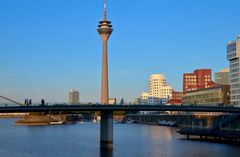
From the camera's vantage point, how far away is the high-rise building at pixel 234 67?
150m

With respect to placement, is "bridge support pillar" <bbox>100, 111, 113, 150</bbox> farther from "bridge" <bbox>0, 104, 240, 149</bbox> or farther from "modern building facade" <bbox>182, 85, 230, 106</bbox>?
"modern building facade" <bbox>182, 85, 230, 106</bbox>

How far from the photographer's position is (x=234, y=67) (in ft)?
503

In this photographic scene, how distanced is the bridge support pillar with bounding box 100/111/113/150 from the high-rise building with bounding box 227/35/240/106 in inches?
2801

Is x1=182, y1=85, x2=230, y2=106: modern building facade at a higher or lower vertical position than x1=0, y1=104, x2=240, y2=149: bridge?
higher

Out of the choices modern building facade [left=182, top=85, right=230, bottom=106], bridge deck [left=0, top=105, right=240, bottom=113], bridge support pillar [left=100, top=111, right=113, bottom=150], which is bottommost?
bridge support pillar [left=100, top=111, right=113, bottom=150]

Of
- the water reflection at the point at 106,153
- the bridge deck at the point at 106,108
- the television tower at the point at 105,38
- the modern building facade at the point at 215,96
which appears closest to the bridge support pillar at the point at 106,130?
the bridge deck at the point at 106,108

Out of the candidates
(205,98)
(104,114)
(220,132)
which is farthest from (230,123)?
(205,98)

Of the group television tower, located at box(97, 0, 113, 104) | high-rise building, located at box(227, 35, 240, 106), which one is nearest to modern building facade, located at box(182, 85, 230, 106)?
high-rise building, located at box(227, 35, 240, 106)

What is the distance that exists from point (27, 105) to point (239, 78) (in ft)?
289

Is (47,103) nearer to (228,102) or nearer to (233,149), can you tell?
(233,149)

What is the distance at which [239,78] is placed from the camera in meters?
150

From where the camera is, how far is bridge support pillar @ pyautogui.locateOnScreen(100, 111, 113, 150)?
290 feet

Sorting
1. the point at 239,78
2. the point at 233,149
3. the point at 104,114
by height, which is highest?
the point at 239,78

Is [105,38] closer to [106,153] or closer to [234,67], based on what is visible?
[106,153]
